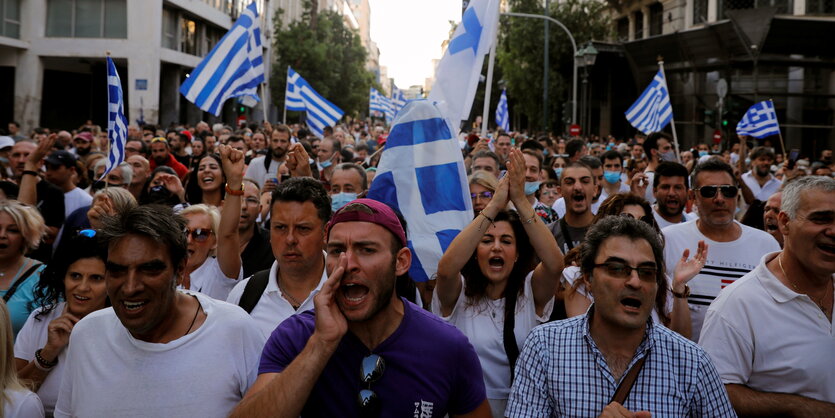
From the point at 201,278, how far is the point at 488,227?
190 cm

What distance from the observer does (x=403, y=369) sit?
247cm

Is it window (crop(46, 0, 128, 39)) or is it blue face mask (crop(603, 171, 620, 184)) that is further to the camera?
window (crop(46, 0, 128, 39))

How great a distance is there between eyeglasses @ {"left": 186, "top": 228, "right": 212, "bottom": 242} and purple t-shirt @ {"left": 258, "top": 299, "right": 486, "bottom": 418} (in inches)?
88.2

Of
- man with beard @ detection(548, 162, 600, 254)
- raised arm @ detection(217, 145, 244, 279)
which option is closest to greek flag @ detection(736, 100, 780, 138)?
man with beard @ detection(548, 162, 600, 254)

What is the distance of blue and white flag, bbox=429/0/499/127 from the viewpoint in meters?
5.28

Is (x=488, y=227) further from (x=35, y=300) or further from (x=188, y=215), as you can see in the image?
(x=35, y=300)

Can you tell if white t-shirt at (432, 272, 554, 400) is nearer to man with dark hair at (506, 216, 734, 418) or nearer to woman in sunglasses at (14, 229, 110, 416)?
man with dark hair at (506, 216, 734, 418)

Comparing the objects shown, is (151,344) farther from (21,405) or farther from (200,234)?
(200,234)

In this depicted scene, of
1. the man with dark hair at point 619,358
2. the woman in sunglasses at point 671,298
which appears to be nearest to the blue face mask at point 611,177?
the woman in sunglasses at point 671,298

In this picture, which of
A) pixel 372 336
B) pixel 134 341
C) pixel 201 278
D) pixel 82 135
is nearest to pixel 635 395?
pixel 372 336

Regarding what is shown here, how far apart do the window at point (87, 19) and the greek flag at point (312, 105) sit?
751 inches

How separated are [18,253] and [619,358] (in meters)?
3.79

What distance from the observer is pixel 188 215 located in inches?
185

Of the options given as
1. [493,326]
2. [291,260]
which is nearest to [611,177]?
[493,326]
